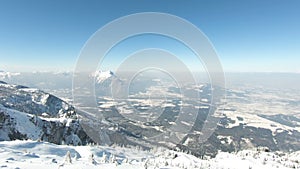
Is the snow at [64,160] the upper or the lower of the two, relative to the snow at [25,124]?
upper

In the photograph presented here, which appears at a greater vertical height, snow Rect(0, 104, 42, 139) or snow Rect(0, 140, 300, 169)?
snow Rect(0, 140, 300, 169)

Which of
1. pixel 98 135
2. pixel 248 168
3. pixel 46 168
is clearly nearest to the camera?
pixel 46 168

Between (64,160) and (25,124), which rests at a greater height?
(64,160)

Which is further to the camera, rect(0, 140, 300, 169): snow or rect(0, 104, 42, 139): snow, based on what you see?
rect(0, 104, 42, 139): snow

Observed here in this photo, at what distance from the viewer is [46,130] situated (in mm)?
116812

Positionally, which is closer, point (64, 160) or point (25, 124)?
point (64, 160)

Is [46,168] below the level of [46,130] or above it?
above

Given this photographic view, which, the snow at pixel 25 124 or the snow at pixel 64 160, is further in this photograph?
the snow at pixel 25 124

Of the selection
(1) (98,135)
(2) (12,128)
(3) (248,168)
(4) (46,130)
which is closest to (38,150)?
(3) (248,168)

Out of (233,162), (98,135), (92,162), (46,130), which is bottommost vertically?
(98,135)

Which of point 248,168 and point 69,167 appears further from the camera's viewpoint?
point 248,168

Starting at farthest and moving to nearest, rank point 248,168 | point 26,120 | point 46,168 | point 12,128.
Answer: point 26,120
point 12,128
point 248,168
point 46,168

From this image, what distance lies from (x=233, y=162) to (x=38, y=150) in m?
35.3

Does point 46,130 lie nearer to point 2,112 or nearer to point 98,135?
point 2,112
